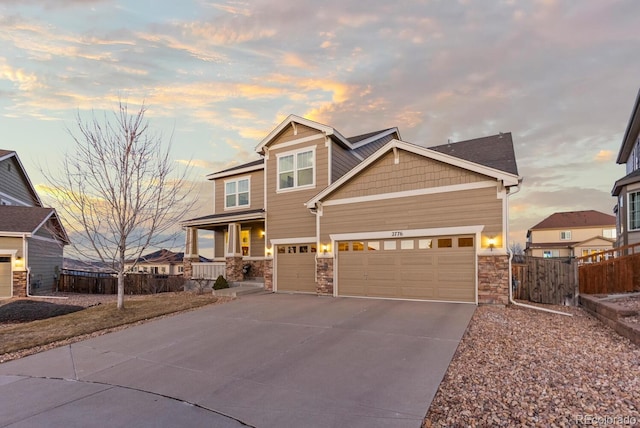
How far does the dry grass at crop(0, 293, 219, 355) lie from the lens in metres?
7.71

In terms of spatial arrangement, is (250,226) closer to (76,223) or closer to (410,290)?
(76,223)

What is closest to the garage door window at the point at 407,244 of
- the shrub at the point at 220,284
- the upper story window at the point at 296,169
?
the upper story window at the point at 296,169

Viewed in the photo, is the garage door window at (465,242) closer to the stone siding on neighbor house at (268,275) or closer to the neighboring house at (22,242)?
the stone siding on neighbor house at (268,275)

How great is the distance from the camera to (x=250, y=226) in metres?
18.0

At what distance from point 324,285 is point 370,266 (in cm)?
211

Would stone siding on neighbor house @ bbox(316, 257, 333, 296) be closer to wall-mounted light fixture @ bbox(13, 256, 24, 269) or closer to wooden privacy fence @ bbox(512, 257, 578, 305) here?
wooden privacy fence @ bbox(512, 257, 578, 305)

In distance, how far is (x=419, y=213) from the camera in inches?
444

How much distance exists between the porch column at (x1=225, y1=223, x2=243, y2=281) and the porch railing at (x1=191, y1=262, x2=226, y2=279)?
1.75 feet

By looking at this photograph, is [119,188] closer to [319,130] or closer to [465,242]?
[319,130]

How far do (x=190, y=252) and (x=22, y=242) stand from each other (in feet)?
25.8

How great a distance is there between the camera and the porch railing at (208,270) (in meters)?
16.9

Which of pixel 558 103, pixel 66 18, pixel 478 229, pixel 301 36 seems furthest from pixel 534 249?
pixel 66 18

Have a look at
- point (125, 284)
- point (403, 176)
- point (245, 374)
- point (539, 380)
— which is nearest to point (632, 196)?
point (403, 176)

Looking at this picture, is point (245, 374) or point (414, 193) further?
point (414, 193)
